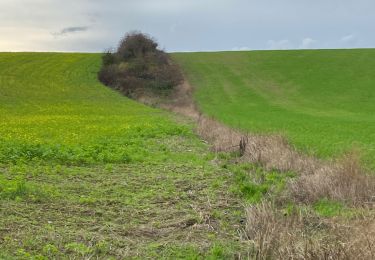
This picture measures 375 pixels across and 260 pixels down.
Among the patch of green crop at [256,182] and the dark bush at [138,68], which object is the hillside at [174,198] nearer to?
the patch of green crop at [256,182]

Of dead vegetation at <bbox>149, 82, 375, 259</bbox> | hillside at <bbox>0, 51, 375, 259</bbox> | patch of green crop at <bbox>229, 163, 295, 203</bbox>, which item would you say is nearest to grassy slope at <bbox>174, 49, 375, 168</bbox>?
hillside at <bbox>0, 51, 375, 259</bbox>

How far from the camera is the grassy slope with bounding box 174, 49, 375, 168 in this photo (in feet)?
122

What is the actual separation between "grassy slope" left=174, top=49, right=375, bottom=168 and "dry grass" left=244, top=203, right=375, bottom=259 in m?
18.5

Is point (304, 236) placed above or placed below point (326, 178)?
above

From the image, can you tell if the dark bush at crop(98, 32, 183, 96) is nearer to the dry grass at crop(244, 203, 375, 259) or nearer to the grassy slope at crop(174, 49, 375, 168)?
the grassy slope at crop(174, 49, 375, 168)

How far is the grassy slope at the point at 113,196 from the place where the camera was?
8.20 m

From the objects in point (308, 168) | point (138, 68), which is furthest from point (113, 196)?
point (138, 68)

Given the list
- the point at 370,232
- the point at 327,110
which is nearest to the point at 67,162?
the point at 370,232

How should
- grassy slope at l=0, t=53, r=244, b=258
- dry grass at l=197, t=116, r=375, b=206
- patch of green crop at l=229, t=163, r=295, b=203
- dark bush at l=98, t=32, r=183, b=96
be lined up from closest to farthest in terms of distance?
grassy slope at l=0, t=53, r=244, b=258 → dry grass at l=197, t=116, r=375, b=206 → patch of green crop at l=229, t=163, r=295, b=203 → dark bush at l=98, t=32, r=183, b=96

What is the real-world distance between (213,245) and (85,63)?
65.7 meters

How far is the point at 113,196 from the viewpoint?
11516 millimetres

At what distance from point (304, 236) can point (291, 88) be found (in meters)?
53.2

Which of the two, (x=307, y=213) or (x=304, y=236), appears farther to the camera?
(x=307, y=213)

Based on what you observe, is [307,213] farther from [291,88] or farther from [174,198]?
[291,88]
